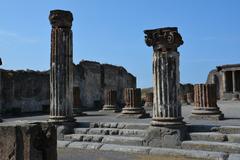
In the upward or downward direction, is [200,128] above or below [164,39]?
below

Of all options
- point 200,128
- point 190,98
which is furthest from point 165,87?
point 190,98

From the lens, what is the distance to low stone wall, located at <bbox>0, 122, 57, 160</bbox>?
5230 mm

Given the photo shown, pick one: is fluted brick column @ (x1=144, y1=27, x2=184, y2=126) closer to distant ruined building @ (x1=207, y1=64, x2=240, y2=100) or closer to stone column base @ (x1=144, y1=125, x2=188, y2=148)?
stone column base @ (x1=144, y1=125, x2=188, y2=148)

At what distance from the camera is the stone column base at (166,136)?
880 cm

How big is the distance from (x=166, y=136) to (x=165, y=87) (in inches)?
51.5

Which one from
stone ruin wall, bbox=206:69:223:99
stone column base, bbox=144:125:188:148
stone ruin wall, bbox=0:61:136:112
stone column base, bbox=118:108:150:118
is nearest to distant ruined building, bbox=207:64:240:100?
stone ruin wall, bbox=206:69:223:99

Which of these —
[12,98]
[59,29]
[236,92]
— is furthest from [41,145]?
[236,92]

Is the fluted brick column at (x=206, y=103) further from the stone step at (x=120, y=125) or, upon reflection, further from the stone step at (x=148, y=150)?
the stone step at (x=148, y=150)

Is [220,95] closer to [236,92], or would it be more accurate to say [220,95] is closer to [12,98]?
[236,92]

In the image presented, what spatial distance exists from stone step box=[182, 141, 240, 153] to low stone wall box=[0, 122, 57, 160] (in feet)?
13.7

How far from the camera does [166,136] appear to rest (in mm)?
8945

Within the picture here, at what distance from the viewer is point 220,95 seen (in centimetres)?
4288

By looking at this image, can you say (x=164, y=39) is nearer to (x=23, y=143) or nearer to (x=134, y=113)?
(x=23, y=143)

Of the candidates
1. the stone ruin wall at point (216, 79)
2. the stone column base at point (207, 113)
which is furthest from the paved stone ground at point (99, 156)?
the stone ruin wall at point (216, 79)
